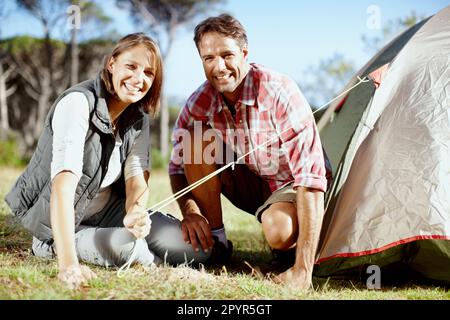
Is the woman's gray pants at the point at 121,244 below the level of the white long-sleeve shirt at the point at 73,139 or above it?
below

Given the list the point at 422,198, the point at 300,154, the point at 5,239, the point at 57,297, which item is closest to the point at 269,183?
the point at 300,154

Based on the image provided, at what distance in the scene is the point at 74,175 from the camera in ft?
6.35

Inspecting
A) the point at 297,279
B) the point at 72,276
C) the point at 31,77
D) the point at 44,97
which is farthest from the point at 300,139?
the point at 31,77

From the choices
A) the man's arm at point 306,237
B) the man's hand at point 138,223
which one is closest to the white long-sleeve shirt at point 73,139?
the man's hand at point 138,223

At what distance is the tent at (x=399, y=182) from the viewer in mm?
2182

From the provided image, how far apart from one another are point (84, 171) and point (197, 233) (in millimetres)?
620

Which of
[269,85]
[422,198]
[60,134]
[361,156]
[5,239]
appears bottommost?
[5,239]

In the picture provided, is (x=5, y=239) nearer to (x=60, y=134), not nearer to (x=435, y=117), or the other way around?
(x=60, y=134)

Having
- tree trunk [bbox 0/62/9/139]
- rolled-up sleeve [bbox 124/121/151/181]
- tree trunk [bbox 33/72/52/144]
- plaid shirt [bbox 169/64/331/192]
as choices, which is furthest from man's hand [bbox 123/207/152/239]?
tree trunk [bbox 33/72/52/144]

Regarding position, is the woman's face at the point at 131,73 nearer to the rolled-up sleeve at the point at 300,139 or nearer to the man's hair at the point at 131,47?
the man's hair at the point at 131,47

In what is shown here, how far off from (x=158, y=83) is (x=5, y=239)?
4.13ft

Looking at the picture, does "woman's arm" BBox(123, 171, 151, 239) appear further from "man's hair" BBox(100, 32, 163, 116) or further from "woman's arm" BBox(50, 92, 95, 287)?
"man's hair" BBox(100, 32, 163, 116)

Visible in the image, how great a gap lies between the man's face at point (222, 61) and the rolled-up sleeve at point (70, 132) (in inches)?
22.1
